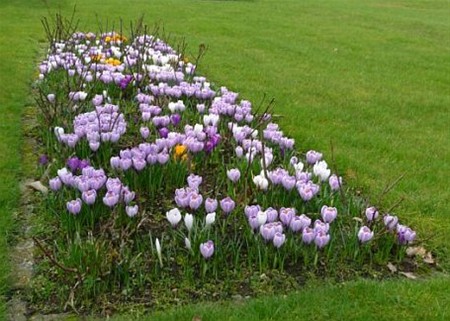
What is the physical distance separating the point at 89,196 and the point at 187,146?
3.93 ft

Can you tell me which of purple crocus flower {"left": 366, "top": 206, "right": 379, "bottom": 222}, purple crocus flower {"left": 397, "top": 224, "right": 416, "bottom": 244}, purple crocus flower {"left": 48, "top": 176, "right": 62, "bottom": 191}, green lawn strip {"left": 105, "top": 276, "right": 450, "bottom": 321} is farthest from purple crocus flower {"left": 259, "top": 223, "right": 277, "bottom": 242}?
purple crocus flower {"left": 48, "top": 176, "right": 62, "bottom": 191}

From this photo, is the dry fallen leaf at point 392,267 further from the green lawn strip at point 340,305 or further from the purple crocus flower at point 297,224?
the purple crocus flower at point 297,224

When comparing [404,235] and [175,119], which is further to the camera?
[175,119]

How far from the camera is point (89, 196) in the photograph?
414 centimetres

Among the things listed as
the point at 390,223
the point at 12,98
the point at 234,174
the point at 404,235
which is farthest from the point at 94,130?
the point at 12,98

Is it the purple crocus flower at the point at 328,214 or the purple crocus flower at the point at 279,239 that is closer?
the purple crocus flower at the point at 279,239

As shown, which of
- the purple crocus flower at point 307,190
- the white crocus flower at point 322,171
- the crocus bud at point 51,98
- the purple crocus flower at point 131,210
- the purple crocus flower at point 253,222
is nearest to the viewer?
the purple crocus flower at point 253,222

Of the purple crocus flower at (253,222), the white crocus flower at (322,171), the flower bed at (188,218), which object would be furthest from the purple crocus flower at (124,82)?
the purple crocus flower at (253,222)

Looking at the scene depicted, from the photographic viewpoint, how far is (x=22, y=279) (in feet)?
12.5

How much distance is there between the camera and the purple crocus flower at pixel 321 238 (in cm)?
390

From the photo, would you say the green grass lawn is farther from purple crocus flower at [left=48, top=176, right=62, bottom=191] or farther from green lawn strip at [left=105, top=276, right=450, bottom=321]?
purple crocus flower at [left=48, top=176, right=62, bottom=191]

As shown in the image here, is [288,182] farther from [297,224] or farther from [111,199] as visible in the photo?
[111,199]

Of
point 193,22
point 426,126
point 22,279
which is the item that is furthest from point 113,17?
point 22,279

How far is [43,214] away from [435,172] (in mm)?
3747
